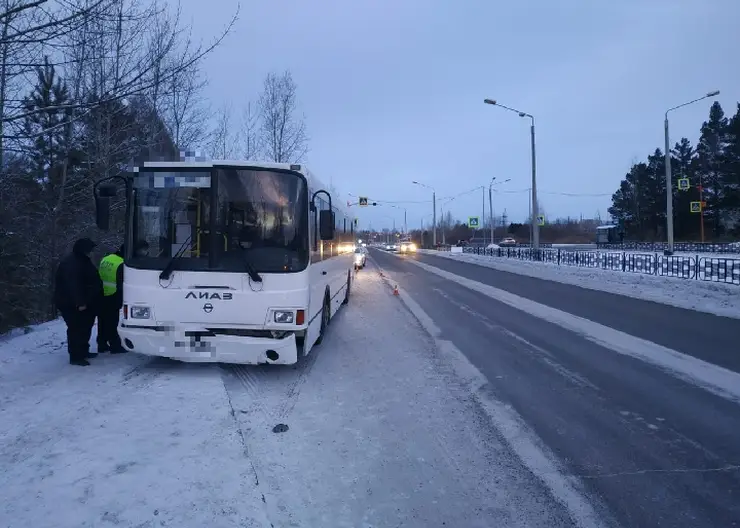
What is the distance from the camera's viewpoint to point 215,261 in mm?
6781

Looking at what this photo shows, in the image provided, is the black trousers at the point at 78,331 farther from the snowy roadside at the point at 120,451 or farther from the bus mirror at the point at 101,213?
the bus mirror at the point at 101,213

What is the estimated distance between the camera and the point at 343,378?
7301 mm

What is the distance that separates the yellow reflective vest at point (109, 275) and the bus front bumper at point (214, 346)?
1.45m

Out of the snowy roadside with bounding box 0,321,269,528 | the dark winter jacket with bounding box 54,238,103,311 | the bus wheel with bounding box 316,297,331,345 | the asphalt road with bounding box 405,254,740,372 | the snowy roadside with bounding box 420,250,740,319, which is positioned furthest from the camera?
the snowy roadside with bounding box 420,250,740,319

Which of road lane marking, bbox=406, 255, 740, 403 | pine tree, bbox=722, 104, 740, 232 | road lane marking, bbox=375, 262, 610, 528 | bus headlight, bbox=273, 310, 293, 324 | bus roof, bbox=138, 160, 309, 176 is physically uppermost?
pine tree, bbox=722, 104, 740, 232

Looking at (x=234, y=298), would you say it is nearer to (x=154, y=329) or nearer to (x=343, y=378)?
(x=154, y=329)

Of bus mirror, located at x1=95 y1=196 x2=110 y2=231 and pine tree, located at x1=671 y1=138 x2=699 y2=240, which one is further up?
pine tree, located at x1=671 y1=138 x2=699 y2=240

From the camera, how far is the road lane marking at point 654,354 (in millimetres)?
6953

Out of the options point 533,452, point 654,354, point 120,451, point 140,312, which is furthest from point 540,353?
point 120,451

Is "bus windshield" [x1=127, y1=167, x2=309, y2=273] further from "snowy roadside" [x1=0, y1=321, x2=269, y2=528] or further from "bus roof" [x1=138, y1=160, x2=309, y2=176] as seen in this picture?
"snowy roadside" [x1=0, y1=321, x2=269, y2=528]

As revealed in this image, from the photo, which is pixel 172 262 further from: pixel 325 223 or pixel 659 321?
pixel 659 321

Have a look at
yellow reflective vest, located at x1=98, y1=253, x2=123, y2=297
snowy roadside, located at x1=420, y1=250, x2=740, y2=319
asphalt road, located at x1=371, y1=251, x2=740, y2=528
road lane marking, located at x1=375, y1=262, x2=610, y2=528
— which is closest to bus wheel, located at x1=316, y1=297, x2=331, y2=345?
asphalt road, located at x1=371, y1=251, x2=740, y2=528

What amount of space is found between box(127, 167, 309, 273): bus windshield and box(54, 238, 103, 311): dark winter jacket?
0.84 meters

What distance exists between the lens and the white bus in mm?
6688
